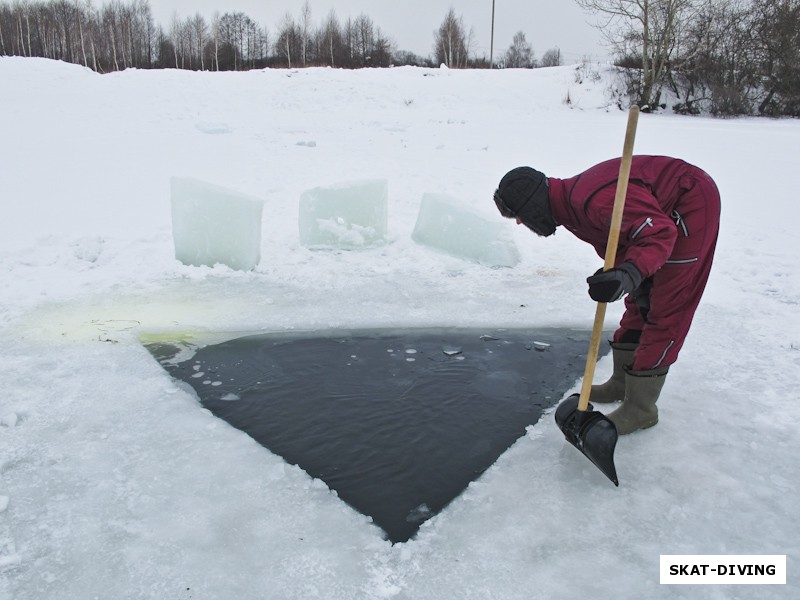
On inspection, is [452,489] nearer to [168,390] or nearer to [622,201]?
[622,201]

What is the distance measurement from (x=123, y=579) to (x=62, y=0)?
5373 centimetres

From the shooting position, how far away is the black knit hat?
246 centimetres

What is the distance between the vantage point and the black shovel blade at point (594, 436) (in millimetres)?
2320

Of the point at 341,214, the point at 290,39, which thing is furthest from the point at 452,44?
the point at 341,214

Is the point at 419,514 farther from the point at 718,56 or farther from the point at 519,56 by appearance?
the point at 519,56

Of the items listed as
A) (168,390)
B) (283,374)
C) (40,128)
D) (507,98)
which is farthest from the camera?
(507,98)

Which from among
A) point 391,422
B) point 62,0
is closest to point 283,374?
point 391,422

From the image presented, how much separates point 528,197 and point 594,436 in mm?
972

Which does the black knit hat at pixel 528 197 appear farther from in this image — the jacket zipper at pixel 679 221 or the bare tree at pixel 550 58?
the bare tree at pixel 550 58

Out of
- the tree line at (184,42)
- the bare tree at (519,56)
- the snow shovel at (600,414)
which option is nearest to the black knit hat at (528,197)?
the snow shovel at (600,414)

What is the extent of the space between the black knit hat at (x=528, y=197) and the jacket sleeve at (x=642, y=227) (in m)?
0.20

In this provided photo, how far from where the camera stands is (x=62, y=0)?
44.5 meters

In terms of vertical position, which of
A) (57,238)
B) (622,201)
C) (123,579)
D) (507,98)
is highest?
(507,98)

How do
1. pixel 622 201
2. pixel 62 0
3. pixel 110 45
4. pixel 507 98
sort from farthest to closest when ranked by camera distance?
pixel 62 0 → pixel 110 45 → pixel 507 98 → pixel 622 201
